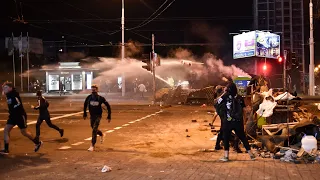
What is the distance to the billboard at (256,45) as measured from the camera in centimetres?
3659

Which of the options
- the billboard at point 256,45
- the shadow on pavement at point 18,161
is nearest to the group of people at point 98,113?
Answer: the shadow on pavement at point 18,161

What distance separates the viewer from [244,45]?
3841cm

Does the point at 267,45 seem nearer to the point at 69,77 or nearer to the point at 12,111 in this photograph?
the point at 69,77

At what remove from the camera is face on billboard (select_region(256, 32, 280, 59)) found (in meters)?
37.0

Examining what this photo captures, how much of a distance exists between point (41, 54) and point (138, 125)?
56.1 m

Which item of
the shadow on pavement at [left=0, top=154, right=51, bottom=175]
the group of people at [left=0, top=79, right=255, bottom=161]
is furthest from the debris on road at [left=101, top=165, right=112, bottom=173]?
the group of people at [left=0, top=79, right=255, bottom=161]

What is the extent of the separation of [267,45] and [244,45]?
2247mm

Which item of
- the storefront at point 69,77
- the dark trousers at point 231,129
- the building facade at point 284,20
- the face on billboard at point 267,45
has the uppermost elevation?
the building facade at point 284,20

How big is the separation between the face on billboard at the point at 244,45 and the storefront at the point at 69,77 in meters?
18.7

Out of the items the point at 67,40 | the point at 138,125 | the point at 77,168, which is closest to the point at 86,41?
the point at 67,40

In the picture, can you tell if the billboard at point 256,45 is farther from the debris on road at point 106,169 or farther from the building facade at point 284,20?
the debris on road at point 106,169

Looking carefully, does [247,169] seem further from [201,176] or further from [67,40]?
[67,40]

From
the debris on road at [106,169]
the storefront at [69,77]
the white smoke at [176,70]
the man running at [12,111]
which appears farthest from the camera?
the storefront at [69,77]

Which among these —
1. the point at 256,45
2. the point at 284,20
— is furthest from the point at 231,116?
the point at 284,20
